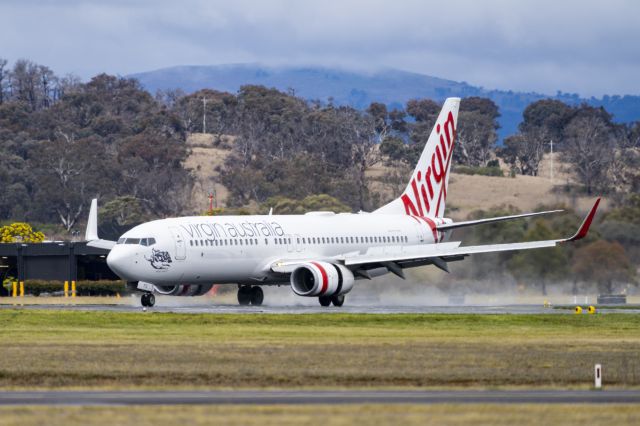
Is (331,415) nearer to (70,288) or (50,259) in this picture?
(70,288)

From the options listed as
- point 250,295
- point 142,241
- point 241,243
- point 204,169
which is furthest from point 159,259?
point 204,169

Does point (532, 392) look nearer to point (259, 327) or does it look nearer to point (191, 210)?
point (259, 327)

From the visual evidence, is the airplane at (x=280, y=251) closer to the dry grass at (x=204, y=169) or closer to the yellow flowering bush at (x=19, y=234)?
the yellow flowering bush at (x=19, y=234)

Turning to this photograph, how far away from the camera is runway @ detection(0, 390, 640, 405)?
2615 centimetres

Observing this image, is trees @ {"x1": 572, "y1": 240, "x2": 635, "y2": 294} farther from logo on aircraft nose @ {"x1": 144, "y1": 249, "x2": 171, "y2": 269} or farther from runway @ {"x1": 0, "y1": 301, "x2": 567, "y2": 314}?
logo on aircraft nose @ {"x1": 144, "y1": 249, "x2": 171, "y2": 269}

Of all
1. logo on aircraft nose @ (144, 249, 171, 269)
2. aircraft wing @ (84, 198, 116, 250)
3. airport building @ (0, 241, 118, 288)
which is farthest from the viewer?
airport building @ (0, 241, 118, 288)

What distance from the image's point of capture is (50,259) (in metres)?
83.9

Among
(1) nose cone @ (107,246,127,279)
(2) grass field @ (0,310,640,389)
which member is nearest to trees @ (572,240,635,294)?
(2) grass field @ (0,310,640,389)

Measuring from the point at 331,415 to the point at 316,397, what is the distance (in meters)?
2.86

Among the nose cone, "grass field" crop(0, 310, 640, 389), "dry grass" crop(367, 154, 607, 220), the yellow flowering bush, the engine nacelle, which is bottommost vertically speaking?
"grass field" crop(0, 310, 640, 389)

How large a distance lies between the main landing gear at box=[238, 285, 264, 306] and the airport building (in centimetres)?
1975

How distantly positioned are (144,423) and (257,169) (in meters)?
150

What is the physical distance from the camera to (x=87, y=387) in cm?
2927

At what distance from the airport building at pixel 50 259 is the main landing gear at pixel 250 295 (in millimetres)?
19746
